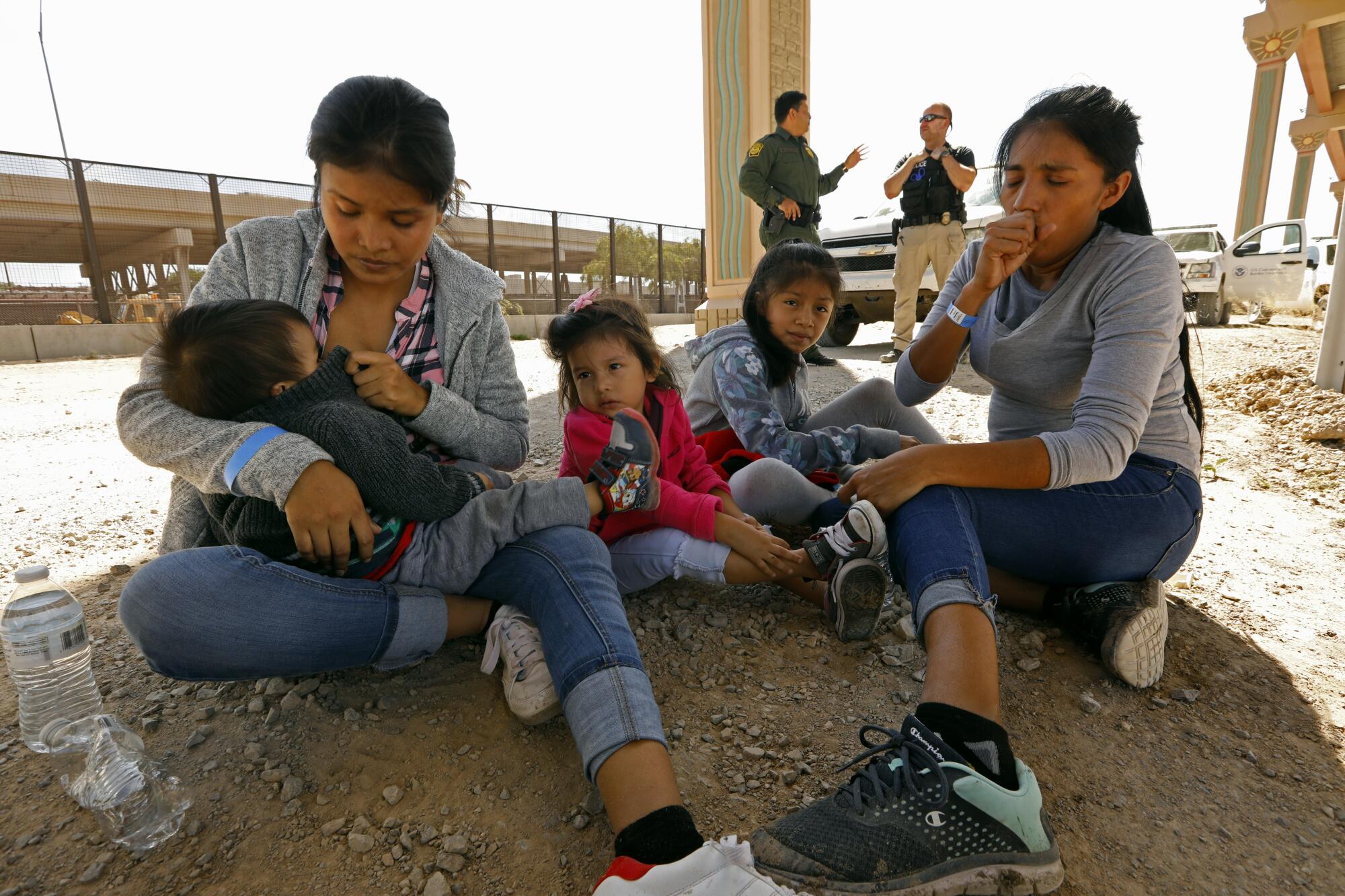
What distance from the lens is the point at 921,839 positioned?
1.04m

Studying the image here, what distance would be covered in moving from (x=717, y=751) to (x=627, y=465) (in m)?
0.66

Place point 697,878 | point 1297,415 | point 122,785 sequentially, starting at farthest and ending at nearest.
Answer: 1. point 1297,415
2. point 122,785
3. point 697,878

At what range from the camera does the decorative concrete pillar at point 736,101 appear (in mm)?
7574

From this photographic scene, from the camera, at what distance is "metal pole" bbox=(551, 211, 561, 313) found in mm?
13422

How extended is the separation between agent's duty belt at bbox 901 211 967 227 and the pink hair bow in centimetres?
454

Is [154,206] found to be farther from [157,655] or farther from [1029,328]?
[1029,328]

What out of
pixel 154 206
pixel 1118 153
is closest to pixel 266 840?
pixel 1118 153

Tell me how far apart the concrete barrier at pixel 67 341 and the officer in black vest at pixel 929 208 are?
8.74 m

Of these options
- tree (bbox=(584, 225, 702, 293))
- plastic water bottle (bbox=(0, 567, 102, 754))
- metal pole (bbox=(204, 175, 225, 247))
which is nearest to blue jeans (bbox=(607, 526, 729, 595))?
plastic water bottle (bbox=(0, 567, 102, 754))

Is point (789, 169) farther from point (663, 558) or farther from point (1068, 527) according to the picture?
point (1068, 527)

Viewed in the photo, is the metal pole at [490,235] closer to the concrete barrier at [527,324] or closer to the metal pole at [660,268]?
the concrete barrier at [527,324]

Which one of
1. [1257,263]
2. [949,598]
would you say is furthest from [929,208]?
[1257,263]

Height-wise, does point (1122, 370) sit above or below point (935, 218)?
below

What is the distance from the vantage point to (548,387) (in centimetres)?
560
